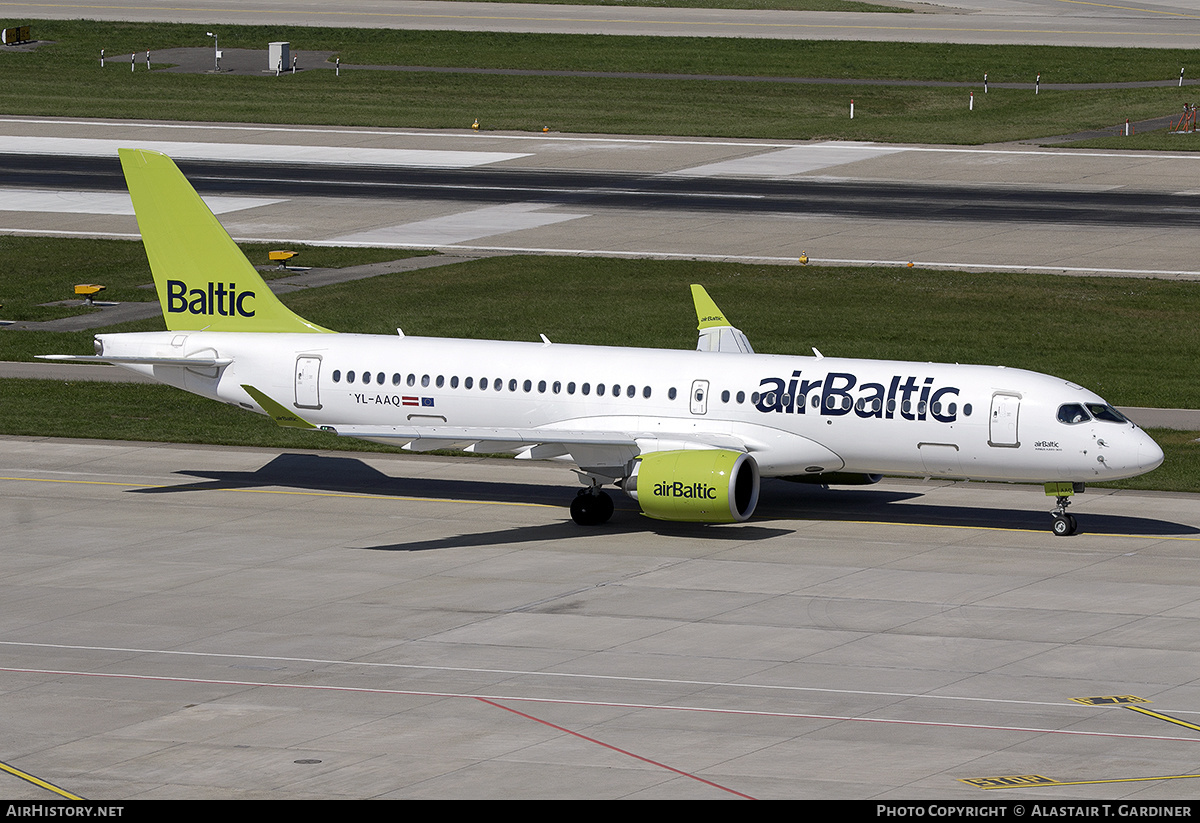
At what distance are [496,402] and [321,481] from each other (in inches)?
245

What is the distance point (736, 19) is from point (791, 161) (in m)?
47.4

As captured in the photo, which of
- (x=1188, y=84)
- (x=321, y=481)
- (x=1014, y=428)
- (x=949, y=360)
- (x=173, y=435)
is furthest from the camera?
(x=1188, y=84)

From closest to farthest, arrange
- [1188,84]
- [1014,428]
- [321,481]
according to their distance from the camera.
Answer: [1014,428], [321,481], [1188,84]

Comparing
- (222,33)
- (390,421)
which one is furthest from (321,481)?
(222,33)

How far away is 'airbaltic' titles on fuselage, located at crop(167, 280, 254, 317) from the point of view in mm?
45750

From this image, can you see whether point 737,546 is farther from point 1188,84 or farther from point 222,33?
point 222,33

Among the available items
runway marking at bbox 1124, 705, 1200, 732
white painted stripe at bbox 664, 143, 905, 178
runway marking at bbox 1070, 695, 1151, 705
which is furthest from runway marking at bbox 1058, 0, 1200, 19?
runway marking at bbox 1124, 705, 1200, 732

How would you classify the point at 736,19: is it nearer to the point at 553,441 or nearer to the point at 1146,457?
the point at 553,441

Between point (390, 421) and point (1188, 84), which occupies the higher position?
point (1188, 84)

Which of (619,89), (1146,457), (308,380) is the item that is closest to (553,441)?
(308,380)

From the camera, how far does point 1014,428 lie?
3988 centimetres

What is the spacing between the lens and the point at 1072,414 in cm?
3969

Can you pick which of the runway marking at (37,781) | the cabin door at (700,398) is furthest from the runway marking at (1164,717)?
the runway marking at (37,781)

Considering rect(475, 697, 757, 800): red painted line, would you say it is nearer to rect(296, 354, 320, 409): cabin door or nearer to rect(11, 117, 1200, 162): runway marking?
rect(296, 354, 320, 409): cabin door
